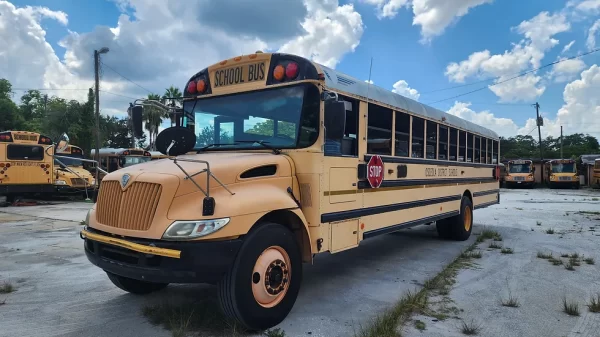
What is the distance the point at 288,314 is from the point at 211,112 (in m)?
2.29

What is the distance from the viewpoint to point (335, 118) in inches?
155

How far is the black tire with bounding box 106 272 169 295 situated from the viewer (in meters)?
4.37

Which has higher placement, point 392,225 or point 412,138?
point 412,138

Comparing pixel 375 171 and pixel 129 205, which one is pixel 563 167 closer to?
pixel 375 171

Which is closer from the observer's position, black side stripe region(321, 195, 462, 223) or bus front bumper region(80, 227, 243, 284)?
bus front bumper region(80, 227, 243, 284)

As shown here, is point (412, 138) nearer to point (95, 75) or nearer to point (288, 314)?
point (288, 314)

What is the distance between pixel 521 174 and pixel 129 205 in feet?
109

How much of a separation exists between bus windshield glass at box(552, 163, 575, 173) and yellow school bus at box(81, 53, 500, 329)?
1224 inches

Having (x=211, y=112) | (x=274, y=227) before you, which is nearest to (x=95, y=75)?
(x=211, y=112)

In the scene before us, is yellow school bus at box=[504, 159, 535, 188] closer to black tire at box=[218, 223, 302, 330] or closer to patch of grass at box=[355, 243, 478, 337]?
patch of grass at box=[355, 243, 478, 337]

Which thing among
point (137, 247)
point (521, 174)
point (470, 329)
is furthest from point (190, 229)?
point (521, 174)

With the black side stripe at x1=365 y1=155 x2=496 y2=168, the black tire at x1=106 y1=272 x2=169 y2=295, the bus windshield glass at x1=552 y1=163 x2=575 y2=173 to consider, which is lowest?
the black tire at x1=106 y1=272 x2=169 y2=295

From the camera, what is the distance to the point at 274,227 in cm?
361

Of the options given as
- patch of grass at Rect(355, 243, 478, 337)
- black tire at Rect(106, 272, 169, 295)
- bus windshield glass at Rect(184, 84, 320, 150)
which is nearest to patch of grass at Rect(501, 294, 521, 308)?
patch of grass at Rect(355, 243, 478, 337)
